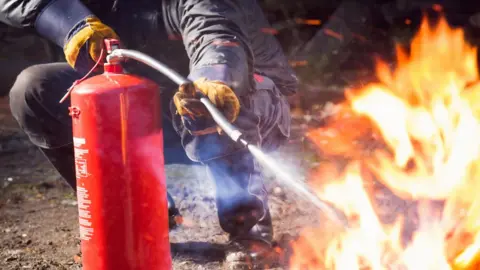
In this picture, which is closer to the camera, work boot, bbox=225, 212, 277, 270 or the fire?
the fire

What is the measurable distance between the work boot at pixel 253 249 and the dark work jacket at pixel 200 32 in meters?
0.78

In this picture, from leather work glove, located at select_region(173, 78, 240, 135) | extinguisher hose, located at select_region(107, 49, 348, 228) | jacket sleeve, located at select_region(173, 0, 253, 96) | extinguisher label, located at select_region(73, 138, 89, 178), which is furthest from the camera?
jacket sleeve, located at select_region(173, 0, 253, 96)

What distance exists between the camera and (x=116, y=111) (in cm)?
234

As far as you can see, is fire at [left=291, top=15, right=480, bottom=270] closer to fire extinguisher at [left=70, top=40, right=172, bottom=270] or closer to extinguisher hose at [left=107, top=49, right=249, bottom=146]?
extinguisher hose at [left=107, top=49, right=249, bottom=146]

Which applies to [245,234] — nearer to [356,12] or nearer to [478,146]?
[478,146]

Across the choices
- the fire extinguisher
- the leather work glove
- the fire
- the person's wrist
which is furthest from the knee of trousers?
the fire

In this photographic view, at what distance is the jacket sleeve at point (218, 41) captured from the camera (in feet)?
8.79

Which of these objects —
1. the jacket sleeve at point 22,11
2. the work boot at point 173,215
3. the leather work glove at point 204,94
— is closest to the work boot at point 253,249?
the work boot at point 173,215

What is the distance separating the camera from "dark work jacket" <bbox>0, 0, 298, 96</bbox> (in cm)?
277

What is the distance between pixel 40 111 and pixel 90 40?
66 centimetres

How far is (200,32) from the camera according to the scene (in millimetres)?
2896

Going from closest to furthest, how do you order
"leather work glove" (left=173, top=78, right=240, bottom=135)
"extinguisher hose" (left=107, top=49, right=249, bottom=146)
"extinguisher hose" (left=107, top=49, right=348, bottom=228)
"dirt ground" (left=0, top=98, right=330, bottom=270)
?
1. "extinguisher hose" (left=107, top=49, right=348, bottom=228)
2. "extinguisher hose" (left=107, top=49, right=249, bottom=146)
3. "leather work glove" (left=173, top=78, right=240, bottom=135)
4. "dirt ground" (left=0, top=98, right=330, bottom=270)

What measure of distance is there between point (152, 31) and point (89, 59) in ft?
2.27

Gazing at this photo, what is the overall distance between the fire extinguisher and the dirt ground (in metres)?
0.65
